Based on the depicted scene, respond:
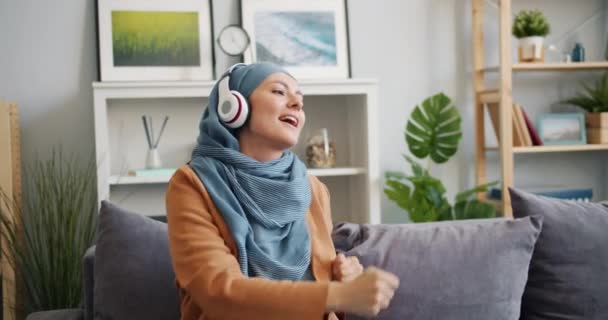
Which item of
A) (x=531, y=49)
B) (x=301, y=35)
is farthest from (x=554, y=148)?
(x=301, y=35)

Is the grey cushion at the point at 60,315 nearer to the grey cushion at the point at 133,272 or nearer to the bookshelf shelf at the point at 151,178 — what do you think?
the grey cushion at the point at 133,272

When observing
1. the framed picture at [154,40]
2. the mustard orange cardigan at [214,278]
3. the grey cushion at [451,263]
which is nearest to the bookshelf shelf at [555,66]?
the framed picture at [154,40]

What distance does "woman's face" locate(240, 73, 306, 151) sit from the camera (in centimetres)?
138

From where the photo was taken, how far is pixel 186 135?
321 cm

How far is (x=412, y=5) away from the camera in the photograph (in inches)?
134

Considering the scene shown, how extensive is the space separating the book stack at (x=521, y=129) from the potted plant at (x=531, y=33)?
0.26 m

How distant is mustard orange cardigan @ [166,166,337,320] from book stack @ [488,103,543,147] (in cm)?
206

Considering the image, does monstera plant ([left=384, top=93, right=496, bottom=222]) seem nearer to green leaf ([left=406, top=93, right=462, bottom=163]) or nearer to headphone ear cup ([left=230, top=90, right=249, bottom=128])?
green leaf ([left=406, top=93, right=462, bottom=163])

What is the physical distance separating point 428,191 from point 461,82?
2.28 ft

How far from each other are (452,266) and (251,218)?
23.3 inches

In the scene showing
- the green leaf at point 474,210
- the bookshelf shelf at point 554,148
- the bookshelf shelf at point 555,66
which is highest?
the bookshelf shelf at point 555,66

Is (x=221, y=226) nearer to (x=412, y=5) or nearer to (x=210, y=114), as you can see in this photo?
(x=210, y=114)

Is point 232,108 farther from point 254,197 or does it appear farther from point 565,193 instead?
point 565,193

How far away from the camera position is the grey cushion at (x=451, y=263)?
1651 mm
